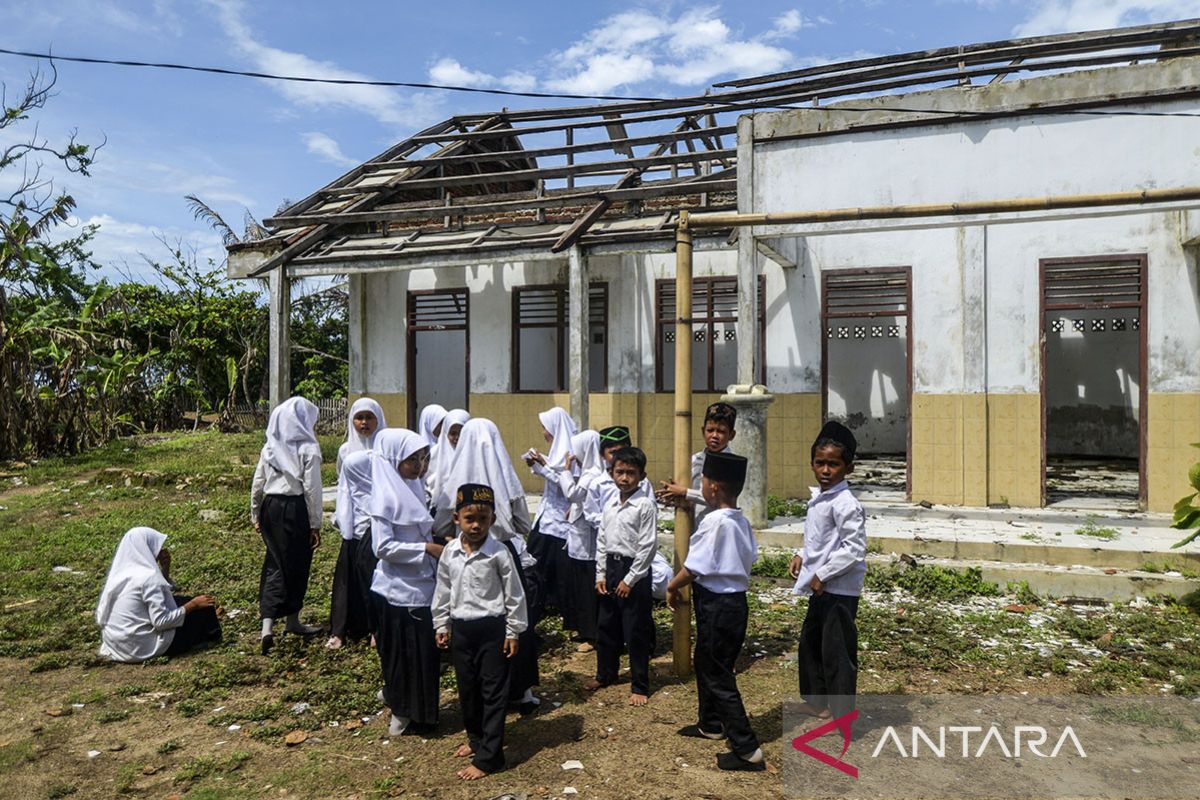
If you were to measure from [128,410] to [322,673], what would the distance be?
1554 cm

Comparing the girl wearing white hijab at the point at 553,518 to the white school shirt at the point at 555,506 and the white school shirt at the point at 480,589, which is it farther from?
the white school shirt at the point at 480,589

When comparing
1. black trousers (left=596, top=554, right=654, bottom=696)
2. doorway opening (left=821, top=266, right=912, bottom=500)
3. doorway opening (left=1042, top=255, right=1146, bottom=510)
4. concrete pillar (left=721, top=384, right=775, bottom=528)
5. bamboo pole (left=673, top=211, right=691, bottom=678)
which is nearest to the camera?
black trousers (left=596, top=554, right=654, bottom=696)

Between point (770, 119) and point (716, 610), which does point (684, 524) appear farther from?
point (770, 119)

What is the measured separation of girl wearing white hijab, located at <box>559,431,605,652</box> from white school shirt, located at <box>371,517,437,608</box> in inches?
51.3

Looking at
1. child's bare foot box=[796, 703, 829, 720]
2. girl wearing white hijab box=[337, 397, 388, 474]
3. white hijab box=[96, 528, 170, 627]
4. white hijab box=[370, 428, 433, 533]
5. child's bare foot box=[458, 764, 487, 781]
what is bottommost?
child's bare foot box=[458, 764, 487, 781]

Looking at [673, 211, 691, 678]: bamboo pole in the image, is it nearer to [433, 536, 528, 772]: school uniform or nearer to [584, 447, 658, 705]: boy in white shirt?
[584, 447, 658, 705]: boy in white shirt

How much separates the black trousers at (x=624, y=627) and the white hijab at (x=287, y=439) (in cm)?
231

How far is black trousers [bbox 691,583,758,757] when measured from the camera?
379cm

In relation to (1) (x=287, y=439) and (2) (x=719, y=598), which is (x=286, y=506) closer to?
(1) (x=287, y=439)

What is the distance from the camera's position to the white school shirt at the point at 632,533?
181 inches

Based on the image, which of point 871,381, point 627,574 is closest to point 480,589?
point 627,574

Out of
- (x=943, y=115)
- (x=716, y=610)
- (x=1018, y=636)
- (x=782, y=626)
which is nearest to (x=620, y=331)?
(x=943, y=115)

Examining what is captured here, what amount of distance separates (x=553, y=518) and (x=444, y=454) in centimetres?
86

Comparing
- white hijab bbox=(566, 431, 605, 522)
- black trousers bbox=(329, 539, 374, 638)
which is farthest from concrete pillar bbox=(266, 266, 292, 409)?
white hijab bbox=(566, 431, 605, 522)
